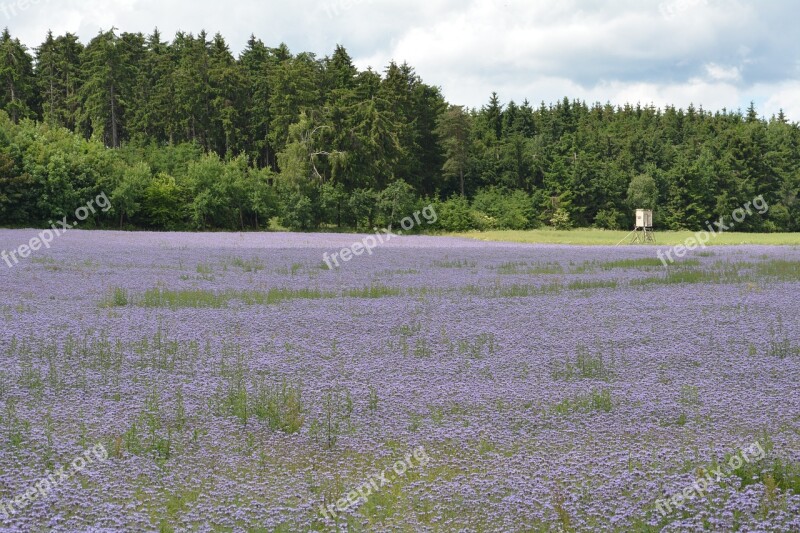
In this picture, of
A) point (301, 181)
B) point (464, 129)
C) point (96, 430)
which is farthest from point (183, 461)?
point (464, 129)

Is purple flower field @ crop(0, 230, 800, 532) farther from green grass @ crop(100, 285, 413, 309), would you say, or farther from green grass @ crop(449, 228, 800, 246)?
green grass @ crop(449, 228, 800, 246)

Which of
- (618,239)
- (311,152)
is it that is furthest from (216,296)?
(311,152)

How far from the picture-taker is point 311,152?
2847 inches

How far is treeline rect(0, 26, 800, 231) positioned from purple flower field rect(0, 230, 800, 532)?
48073 millimetres

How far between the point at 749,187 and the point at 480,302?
89376mm

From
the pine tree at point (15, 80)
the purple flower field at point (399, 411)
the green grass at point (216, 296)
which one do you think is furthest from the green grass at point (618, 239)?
the pine tree at point (15, 80)

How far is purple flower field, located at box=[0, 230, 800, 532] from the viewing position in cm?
607

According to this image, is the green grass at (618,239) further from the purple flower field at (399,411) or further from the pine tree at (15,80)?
the pine tree at (15,80)

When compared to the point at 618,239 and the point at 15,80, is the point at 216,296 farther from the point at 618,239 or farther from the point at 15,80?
the point at 15,80

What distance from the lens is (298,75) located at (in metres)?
79.5

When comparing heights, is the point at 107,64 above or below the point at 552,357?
above

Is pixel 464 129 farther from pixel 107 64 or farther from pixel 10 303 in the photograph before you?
pixel 10 303

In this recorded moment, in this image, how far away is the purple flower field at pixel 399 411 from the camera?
6.07m

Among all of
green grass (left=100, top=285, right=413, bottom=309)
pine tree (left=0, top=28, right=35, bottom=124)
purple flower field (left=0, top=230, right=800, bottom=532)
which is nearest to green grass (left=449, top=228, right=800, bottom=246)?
green grass (left=100, top=285, right=413, bottom=309)
